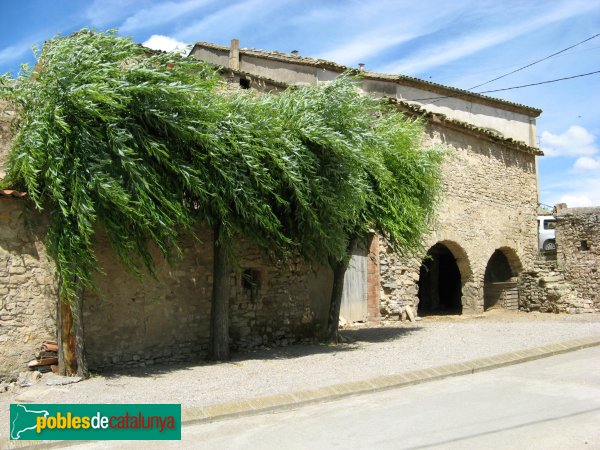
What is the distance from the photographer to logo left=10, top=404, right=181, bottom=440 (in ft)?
20.5

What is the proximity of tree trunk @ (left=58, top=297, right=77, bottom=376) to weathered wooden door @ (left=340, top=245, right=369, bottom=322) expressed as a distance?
8.28 m

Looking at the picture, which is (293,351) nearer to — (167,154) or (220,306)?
(220,306)

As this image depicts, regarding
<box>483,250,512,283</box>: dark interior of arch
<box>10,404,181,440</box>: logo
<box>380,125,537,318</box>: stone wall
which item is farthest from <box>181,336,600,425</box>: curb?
<box>483,250,512,283</box>: dark interior of arch

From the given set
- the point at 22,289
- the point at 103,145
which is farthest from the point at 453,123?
the point at 22,289

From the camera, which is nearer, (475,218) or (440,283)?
(475,218)

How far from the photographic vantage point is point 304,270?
510 inches

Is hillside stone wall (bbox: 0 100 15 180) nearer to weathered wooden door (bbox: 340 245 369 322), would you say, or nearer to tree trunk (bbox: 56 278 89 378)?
tree trunk (bbox: 56 278 89 378)

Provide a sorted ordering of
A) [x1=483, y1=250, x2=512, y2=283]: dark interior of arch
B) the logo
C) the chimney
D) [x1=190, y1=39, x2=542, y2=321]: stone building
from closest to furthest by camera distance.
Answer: the logo
[x1=190, y1=39, x2=542, y2=321]: stone building
the chimney
[x1=483, y1=250, x2=512, y2=283]: dark interior of arch

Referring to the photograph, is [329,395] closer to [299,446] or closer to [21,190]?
[299,446]

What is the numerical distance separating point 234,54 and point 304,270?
1034cm

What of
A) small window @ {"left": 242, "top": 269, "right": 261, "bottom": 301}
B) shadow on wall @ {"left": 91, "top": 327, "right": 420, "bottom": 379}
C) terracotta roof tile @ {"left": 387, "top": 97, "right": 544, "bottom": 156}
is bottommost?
shadow on wall @ {"left": 91, "top": 327, "right": 420, "bottom": 379}

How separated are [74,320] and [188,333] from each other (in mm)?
2443

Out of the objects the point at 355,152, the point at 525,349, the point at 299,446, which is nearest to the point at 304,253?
the point at 355,152

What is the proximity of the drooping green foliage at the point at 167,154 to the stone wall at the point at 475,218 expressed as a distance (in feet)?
21.9
